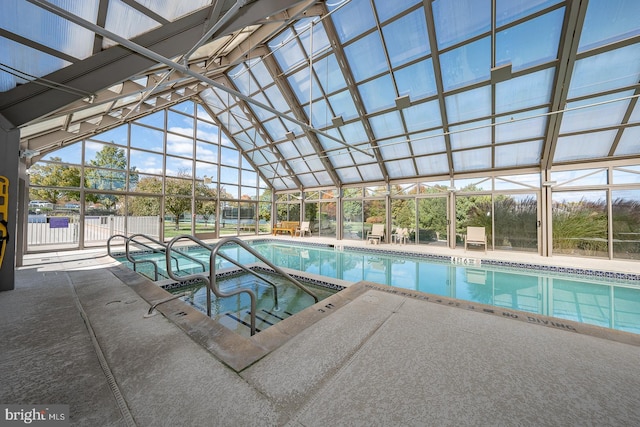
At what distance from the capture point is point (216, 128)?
11352 millimetres

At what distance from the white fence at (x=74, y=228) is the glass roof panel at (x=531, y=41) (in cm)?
1225

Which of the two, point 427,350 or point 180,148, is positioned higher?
point 180,148

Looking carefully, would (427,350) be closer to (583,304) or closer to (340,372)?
(340,372)

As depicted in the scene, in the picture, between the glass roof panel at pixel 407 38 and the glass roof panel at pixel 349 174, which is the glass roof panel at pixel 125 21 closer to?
the glass roof panel at pixel 407 38

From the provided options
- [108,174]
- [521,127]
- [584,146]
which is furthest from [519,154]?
[108,174]

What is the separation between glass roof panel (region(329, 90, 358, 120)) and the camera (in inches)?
307

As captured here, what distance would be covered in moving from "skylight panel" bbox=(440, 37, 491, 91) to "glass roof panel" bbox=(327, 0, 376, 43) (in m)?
2.13

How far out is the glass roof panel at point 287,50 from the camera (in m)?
7.08

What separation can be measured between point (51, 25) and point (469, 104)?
330 inches

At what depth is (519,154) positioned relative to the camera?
750 cm

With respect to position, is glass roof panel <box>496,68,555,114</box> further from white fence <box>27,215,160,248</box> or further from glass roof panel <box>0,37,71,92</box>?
white fence <box>27,215,160,248</box>

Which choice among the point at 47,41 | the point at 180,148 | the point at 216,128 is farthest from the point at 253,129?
the point at 47,41

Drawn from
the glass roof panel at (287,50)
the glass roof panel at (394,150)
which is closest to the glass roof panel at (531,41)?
the glass roof panel at (394,150)

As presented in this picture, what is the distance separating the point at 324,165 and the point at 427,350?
9358mm
